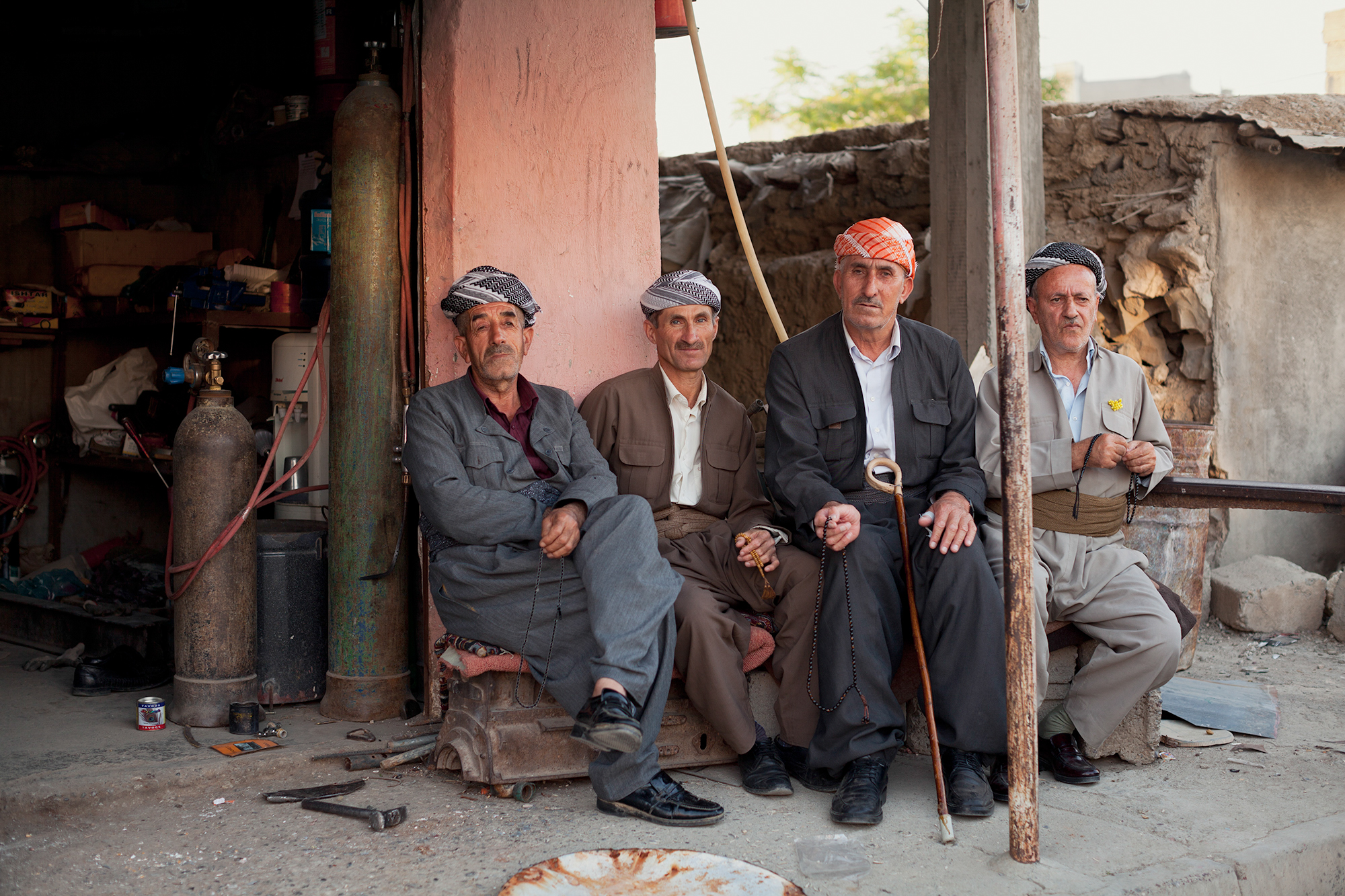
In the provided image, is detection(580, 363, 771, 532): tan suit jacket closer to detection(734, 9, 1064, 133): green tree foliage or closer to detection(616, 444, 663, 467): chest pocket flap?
detection(616, 444, 663, 467): chest pocket flap

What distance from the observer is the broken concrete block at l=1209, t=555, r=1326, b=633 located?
5.52 meters

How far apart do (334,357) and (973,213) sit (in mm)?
2611

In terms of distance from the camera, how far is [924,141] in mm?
6238

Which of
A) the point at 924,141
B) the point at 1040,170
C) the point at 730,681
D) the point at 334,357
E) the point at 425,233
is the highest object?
the point at 924,141

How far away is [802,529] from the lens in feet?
11.7

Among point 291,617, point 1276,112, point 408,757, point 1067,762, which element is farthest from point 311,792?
point 1276,112

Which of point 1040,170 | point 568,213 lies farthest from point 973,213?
point 568,213

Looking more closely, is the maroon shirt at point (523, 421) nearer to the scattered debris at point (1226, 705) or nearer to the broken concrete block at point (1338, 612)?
the scattered debris at point (1226, 705)

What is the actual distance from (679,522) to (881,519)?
2.23 feet

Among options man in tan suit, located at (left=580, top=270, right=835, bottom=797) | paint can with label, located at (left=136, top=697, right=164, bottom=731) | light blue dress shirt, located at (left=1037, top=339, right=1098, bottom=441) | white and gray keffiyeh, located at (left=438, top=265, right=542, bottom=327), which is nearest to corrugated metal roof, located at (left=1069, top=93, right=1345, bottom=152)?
light blue dress shirt, located at (left=1037, top=339, right=1098, bottom=441)

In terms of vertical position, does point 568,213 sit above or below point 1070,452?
above

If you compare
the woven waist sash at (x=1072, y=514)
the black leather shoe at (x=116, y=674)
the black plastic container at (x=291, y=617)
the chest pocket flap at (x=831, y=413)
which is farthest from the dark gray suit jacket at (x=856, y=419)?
the black leather shoe at (x=116, y=674)

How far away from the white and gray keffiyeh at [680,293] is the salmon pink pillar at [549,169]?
23 cm

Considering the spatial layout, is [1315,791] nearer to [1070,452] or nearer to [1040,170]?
[1070,452]
